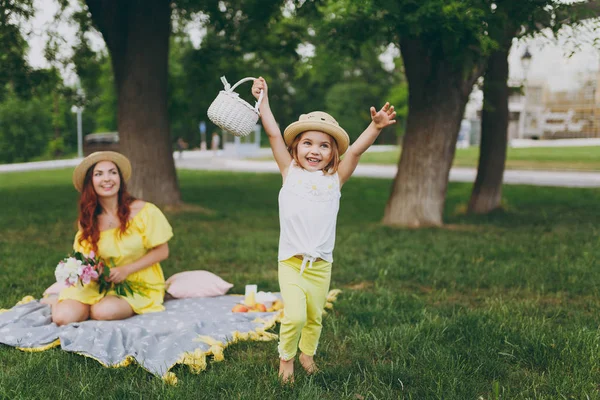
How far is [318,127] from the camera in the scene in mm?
3531

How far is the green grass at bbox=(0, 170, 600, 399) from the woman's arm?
2.93ft

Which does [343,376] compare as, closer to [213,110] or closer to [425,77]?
[213,110]

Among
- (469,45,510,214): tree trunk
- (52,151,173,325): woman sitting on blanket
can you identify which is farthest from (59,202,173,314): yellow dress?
(469,45,510,214): tree trunk

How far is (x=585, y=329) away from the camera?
4285 mm

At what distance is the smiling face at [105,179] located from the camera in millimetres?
4871

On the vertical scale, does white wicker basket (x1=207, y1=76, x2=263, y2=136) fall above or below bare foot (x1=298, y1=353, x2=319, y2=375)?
above

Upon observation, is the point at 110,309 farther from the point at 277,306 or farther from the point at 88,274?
the point at 277,306

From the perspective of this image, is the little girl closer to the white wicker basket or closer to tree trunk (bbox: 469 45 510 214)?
the white wicker basket

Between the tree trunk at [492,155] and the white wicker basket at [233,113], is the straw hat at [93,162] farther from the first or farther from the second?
the tree trunk at [492,155]

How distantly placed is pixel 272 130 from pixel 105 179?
184 centimetres

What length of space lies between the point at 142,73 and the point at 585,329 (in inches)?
333

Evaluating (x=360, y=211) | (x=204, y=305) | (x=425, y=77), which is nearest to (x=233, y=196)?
(x=360, y=211)

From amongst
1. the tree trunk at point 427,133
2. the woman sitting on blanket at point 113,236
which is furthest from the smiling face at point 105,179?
the tree trunk at point 427,133

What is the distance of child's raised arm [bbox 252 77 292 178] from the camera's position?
3643 millimetres
